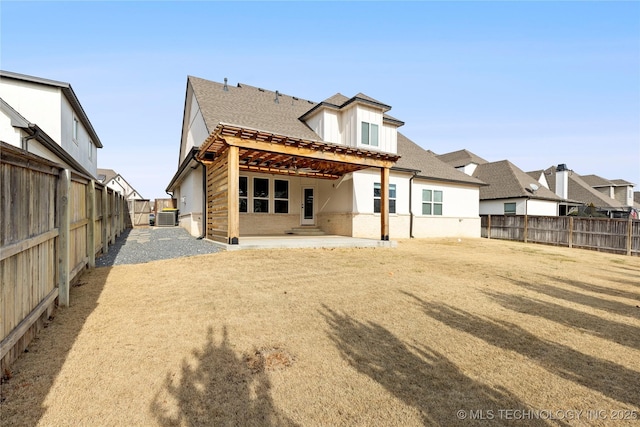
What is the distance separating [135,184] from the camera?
53750mm

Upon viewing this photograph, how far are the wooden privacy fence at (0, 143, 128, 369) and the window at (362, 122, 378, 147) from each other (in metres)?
12.7

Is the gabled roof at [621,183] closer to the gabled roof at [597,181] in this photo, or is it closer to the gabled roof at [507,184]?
the gabled roof at [597,181]

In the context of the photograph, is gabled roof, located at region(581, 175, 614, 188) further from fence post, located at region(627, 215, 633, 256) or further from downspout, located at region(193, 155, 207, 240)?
downspout, located at region(193, 155, 207, 240)

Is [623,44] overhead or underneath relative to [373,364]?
overhead

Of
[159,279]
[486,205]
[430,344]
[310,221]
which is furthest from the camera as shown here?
[486,205]

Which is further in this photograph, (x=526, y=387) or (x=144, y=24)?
(x=144, y=24)

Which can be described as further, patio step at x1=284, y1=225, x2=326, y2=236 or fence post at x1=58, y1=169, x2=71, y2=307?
patio step at x1=284, y1=225, x2=326, y2=236

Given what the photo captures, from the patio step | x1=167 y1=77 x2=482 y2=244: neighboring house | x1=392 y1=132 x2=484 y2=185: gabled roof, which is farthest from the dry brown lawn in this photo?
x1=392 y1=132 x2=484 y2=185: gabled roof

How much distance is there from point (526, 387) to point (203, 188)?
12845 mm

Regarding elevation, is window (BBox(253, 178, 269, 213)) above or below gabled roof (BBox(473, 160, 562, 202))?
below

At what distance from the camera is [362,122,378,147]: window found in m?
14.9

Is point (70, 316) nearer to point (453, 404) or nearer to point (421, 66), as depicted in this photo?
point (453, 404)

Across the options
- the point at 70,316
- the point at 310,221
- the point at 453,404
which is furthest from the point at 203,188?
the point at 453,404

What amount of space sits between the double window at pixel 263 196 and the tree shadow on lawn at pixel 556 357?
1179 cm
